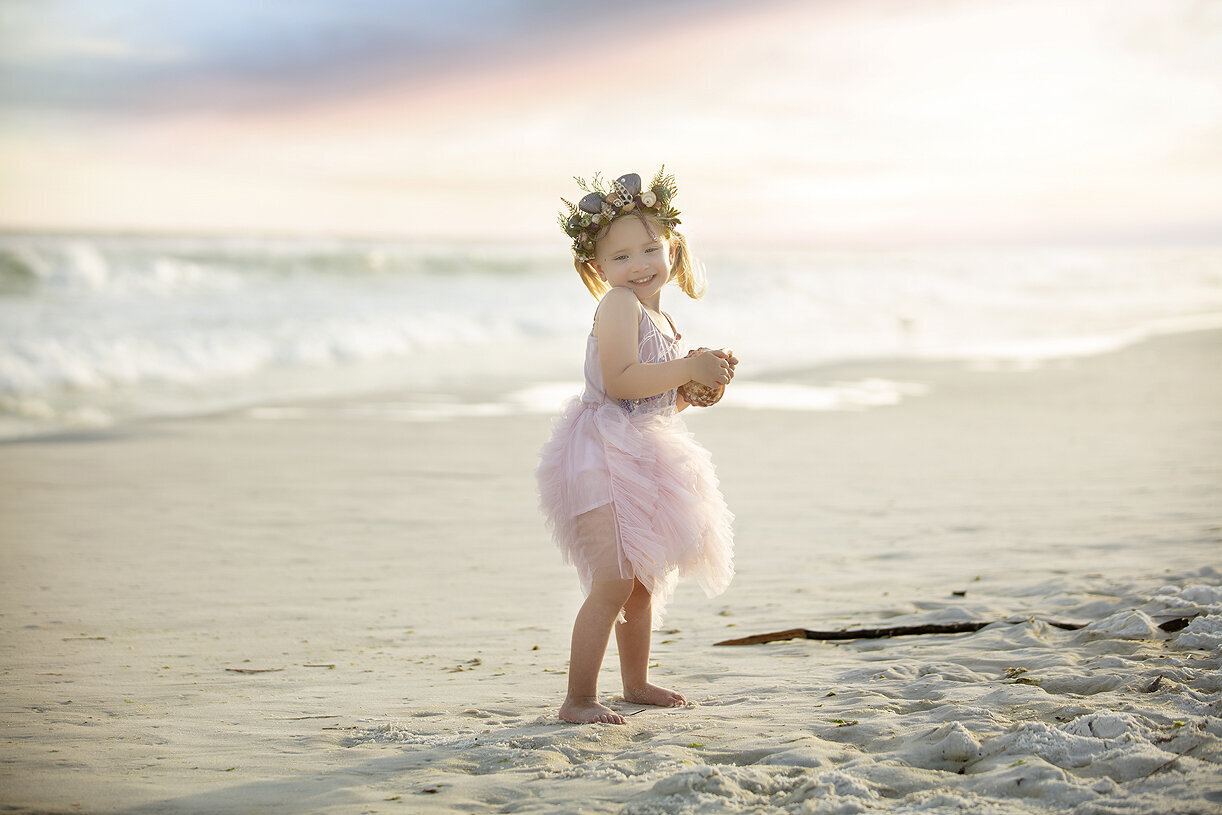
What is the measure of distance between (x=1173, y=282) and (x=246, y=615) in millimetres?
42170

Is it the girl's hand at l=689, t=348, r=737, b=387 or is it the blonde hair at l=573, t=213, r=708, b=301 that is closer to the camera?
the girl's hand at l=689, t=348, r=737, b=387

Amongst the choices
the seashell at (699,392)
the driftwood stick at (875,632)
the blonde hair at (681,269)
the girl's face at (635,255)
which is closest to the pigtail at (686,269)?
the blonde hair at (681,269)

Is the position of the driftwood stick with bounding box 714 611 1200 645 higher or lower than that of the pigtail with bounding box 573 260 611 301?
lower

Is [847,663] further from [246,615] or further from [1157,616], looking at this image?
[246,615]

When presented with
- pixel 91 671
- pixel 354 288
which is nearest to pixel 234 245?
pixel 354 288

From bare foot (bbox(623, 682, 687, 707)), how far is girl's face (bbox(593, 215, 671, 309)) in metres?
1.31

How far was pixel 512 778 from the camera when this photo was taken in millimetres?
3023

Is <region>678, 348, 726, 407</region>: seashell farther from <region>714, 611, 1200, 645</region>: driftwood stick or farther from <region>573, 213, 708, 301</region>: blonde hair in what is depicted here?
<region>714, 611, 1200, 645</region>: driftwood stick

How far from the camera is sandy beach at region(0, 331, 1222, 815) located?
295 centimetres

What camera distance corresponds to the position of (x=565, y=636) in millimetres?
4812

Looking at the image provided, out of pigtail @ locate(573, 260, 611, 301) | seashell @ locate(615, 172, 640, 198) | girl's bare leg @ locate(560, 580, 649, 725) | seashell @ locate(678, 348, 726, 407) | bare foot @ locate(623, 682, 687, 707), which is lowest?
bare foot @ locate(623, 682, 687, 707)

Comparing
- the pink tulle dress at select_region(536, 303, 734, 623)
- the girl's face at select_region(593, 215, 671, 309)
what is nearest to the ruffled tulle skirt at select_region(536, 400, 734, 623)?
the pink tulle dress at select_region(536, 303, 734, 623)

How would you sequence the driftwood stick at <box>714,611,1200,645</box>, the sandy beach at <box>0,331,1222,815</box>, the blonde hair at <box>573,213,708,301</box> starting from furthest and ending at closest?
the driftwood stick at <box>714,611,1200,645</box>
the blonde hair at <box>573,213,708,301</box>
the sandy beach at <box>0,331,1222,815</box>

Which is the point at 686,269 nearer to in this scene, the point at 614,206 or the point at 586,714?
the point at 614,206
